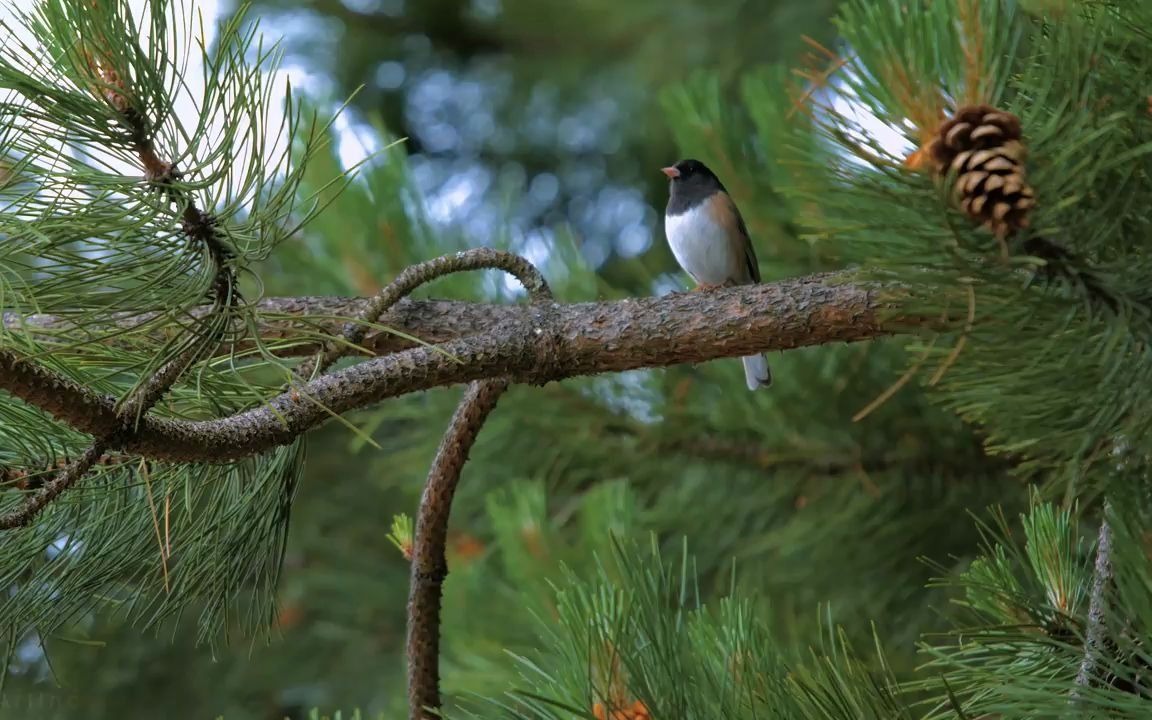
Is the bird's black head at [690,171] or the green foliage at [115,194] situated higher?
the bird's black head at [690,171]

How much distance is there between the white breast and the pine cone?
1.32 metres

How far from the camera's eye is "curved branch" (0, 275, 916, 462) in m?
0.68

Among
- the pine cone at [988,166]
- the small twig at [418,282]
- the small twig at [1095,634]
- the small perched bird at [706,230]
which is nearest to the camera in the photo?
the pine cone at [988,166]

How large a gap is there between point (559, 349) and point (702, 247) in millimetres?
994

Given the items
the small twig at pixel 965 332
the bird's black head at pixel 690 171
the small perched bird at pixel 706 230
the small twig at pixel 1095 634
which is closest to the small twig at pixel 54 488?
the small twig at pixel 965 332

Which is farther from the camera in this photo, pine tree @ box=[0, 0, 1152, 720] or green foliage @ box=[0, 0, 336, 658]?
green foliage @ box=[0, 0, 336, 658]

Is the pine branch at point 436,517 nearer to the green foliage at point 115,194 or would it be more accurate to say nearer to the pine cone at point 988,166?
the green foliage at point 115,194

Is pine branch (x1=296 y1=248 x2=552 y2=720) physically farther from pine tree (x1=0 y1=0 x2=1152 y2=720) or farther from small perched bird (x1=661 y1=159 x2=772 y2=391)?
small perched bird (x1=661 y1=159 x2=772 y2=391)

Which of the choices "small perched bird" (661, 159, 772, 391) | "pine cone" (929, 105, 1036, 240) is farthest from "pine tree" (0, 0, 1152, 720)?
"small perched bird" (661, 159, 772, 391)

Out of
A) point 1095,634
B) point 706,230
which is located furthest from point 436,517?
point 706,230

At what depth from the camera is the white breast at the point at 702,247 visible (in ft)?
6.06

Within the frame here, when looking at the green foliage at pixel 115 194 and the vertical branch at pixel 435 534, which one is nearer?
the green foliage at pixel 115 194

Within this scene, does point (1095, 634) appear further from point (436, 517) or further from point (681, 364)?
point (436, 517)

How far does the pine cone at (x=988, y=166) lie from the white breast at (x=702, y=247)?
52.1 inches
